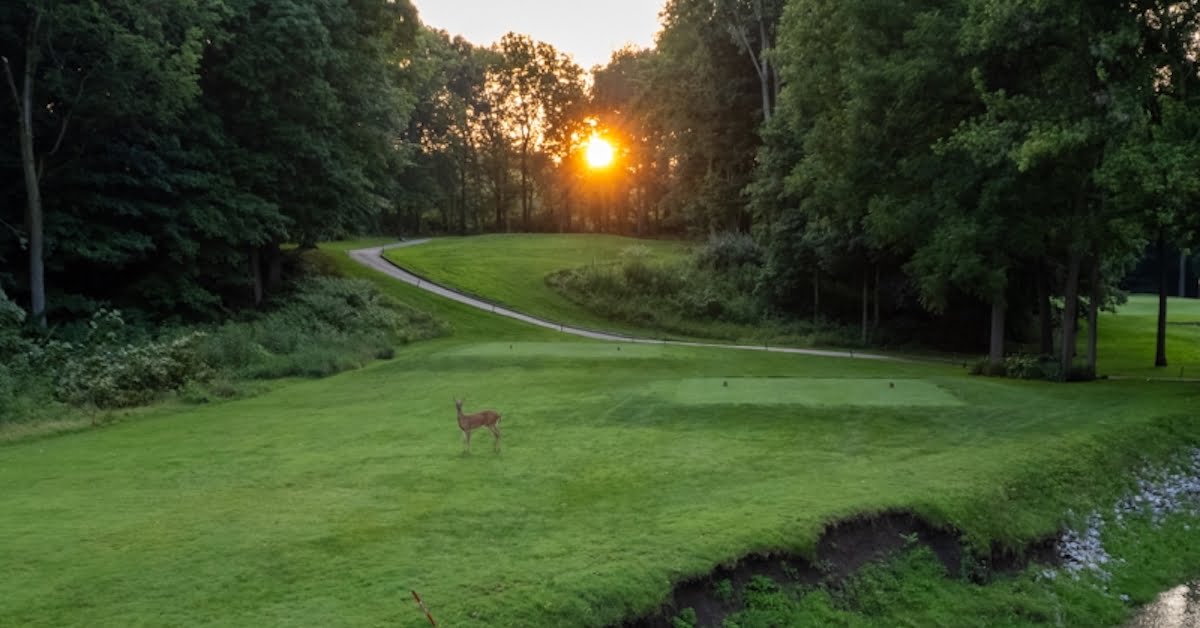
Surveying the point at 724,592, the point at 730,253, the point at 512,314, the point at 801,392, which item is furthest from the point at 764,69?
the point at 724,592

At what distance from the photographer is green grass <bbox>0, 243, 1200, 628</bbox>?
27.0ft

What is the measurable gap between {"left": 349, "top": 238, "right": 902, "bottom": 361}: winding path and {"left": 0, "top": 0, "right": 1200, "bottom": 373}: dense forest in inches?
179

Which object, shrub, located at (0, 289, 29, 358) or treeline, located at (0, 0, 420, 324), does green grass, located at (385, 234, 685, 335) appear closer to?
treeline, located at (0, 0, 420, 324)

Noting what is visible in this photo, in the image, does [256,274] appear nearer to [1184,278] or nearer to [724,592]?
[724,592]

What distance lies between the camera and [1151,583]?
11.8m

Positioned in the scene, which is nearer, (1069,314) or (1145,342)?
(1069,314)

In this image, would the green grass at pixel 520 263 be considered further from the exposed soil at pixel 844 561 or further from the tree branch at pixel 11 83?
the exposed soil at pixel 844 561

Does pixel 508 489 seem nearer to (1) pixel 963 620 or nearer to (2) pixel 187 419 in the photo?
(1) pixel 963 620

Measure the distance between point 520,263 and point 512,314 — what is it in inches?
552

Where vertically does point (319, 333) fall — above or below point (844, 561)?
above

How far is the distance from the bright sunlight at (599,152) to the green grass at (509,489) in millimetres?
73673

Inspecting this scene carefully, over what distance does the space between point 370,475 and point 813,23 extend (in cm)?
2442

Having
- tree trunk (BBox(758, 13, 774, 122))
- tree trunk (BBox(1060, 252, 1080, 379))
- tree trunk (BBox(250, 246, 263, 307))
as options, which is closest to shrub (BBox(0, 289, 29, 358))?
tree trunk (BBox(250, 246, 263, 307))

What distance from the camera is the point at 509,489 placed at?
11547mm
